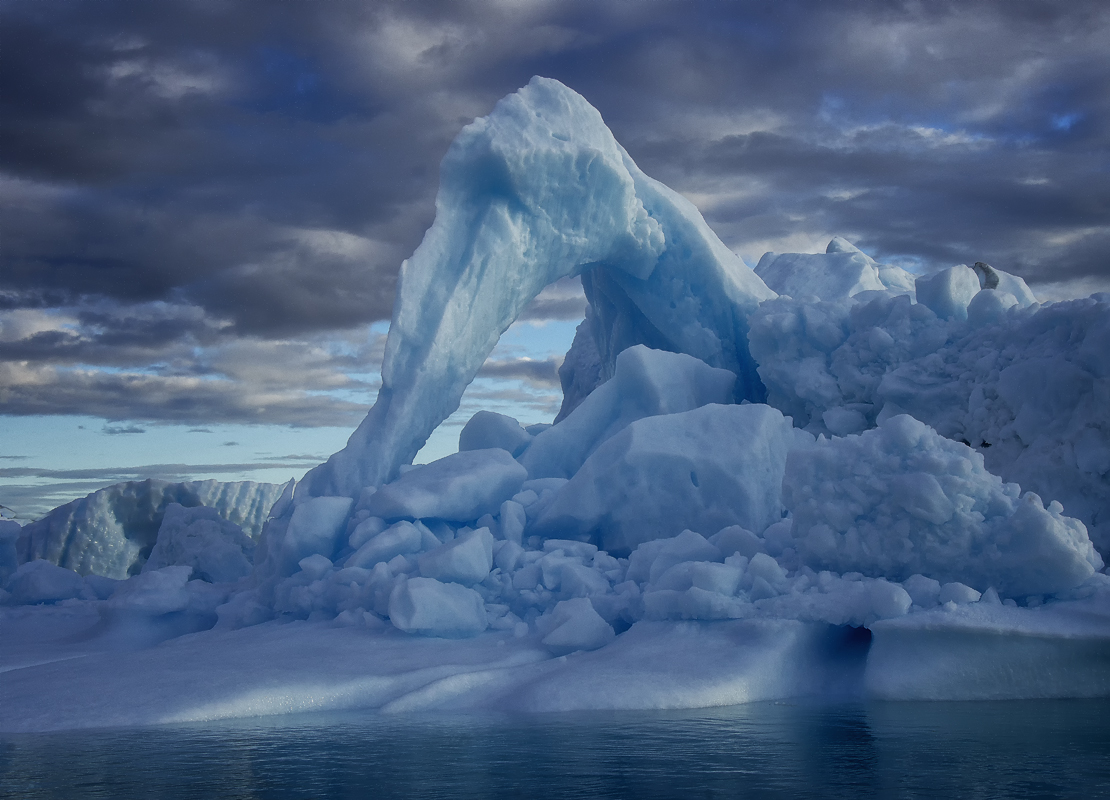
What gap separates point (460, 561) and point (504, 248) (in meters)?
3.79

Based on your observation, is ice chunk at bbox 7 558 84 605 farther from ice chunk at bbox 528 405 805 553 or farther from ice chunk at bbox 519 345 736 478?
ice chunk at bbox 528 405 805 553

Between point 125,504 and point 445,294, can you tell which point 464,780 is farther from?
point 125,504

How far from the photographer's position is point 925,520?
5.78 m

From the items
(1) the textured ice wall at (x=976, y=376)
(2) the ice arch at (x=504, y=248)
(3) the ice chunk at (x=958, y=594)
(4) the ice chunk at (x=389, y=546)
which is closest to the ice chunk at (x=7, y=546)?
(2) the ice arch at (x=504, y=248)

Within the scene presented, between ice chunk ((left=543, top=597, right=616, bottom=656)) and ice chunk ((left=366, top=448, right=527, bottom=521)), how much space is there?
6.58ft

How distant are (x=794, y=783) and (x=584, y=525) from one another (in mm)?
5078

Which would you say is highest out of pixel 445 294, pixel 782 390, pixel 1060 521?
pixel 445 294

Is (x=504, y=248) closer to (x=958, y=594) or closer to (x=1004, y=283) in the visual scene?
(x=958, y=594)

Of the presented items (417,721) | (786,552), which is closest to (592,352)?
(786,552)

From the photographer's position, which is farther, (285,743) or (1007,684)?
(1007,684)

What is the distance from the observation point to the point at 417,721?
4.61 meters

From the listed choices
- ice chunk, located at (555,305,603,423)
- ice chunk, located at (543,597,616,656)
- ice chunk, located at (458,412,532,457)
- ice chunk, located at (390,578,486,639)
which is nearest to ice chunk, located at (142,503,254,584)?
ice chunk, located at (458,412,532,457)

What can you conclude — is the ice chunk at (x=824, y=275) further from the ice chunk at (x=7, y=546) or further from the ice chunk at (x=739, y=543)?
the ice chunk at (x=7, y=546)

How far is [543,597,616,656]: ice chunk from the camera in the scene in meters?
5.97
